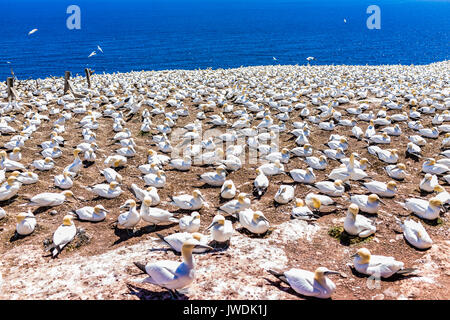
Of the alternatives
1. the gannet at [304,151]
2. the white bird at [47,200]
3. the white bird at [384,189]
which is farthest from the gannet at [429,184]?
the white bird at [47,200]

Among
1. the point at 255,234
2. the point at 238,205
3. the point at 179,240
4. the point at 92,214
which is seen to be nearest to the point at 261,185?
the point at 238,205

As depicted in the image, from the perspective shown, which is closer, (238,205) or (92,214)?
(92,214)

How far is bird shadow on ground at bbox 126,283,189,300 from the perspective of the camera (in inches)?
210

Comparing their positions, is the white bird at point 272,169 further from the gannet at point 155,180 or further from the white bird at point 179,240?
the white bird at point 179,240

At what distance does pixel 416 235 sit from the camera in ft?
22.8

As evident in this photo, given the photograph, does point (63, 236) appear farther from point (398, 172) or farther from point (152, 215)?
point (398, 172)

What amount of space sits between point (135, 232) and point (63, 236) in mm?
1475

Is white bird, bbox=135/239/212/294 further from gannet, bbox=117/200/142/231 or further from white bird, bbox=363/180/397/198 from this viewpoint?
white bird, bbox=363/180/397/198

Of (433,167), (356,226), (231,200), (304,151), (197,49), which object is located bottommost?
(231,200)

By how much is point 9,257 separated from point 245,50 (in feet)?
245

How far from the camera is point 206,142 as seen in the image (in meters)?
13.2

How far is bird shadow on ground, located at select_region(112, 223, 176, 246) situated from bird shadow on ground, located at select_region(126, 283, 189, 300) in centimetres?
194

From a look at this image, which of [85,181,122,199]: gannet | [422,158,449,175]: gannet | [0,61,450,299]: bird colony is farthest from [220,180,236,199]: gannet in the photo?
[422,158,449,175]: gannet
